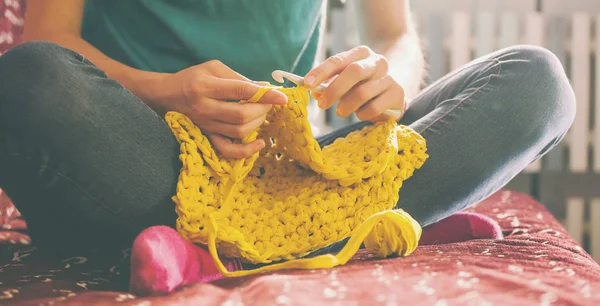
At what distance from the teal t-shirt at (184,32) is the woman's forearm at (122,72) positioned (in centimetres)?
7

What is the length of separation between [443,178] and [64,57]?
0.46 meters

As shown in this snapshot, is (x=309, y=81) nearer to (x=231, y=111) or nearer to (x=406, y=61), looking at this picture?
(x=231, y=111)

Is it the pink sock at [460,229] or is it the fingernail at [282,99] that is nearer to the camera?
the fingernail at [282,99]

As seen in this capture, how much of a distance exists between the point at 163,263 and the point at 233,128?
168 mm

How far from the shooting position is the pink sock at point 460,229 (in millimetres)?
841

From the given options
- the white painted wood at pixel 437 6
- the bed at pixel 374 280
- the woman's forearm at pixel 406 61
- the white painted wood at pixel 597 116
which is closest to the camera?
the bed at pixel 374 280

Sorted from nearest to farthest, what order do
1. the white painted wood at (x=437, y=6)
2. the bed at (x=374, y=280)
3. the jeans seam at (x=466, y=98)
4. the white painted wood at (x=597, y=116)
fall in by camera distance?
the bed at (x=374, y=280), the jeans seam at (x=466, y=98), the white painted wood at (x=597, y=116), the white painted wood at (x=437, y=6)

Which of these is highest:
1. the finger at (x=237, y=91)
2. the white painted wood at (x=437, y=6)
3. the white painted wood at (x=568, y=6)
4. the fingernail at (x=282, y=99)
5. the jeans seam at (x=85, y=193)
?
the white painted wood at (x=437, y=6)

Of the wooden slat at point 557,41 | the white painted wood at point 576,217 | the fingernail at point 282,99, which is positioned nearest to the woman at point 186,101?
the fingernail at point 282,99

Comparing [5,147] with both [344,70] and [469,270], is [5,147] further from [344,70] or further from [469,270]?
[469,270]

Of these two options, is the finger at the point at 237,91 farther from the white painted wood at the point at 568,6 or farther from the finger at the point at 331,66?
the white painted wood at the point at 568,6

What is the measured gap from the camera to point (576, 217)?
1888 mm

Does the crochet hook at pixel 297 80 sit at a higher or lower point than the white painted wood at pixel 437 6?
lower

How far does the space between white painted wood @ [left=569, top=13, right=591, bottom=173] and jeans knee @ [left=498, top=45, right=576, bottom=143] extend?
42.1 inches
